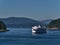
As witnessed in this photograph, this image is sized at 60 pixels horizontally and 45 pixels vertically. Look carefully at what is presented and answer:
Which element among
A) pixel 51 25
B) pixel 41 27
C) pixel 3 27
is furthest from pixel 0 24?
pixel 51 25

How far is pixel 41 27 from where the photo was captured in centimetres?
5188

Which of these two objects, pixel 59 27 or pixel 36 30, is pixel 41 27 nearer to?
pixel 36 30

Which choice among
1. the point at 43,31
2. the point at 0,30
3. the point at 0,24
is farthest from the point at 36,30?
the point at 0,24

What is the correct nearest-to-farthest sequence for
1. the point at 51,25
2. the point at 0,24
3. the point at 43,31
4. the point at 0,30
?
the point at 43,31, the point at 0,30, the point at 0,24, the point at 51,25

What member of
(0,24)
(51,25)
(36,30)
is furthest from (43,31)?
(51,25)

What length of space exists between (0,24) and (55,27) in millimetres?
25829

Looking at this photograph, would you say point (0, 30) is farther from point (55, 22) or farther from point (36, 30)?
point (55, 22)

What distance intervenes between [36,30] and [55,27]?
125ft

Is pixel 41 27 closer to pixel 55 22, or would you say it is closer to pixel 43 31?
pixel 43 31

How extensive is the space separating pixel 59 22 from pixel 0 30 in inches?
1260

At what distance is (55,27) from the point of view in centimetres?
8769

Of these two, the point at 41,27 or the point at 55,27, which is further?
the point at 55,27

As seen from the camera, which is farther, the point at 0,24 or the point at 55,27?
the point at 55,27

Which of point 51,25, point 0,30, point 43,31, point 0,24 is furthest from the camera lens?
point 51,25
